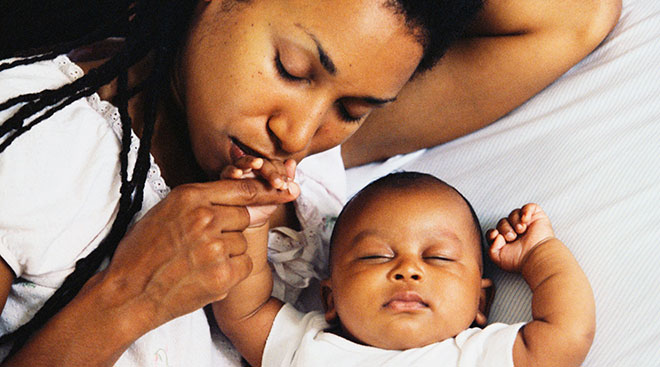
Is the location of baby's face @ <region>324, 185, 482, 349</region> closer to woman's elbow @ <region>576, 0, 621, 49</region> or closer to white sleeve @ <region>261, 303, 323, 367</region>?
white sleeve @ <region>261, 303, 323, 367</region>

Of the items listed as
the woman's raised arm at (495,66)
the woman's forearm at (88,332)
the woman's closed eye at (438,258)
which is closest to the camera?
A: the woman's forearm at (88,332)

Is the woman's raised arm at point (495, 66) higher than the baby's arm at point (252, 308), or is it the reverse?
the woman's raised arm at point (495, 66)

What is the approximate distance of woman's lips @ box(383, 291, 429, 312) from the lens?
1.04m

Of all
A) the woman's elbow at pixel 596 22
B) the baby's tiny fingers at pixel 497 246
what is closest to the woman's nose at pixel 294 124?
the baby's tiny fingers at pixel 497 246

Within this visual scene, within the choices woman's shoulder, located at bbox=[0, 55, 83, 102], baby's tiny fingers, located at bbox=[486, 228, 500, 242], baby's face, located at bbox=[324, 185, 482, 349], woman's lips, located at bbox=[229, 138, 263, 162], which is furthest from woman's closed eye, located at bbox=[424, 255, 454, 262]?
woman's shoulder, located at bbox=[0, 55, 83, 102]

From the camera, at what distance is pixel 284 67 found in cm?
95

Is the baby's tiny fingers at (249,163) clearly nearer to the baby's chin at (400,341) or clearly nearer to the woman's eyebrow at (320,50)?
the woman's eyebrow at (320,50)

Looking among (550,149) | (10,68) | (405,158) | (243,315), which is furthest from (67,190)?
(550,149)

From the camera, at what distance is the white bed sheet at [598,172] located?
3.35 ft

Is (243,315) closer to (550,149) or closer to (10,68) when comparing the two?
(10,68)

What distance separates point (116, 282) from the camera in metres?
0.88

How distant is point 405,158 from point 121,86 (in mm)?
671

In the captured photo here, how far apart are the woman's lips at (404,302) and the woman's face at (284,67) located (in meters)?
0.29

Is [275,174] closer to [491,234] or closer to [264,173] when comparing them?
[264,173]
